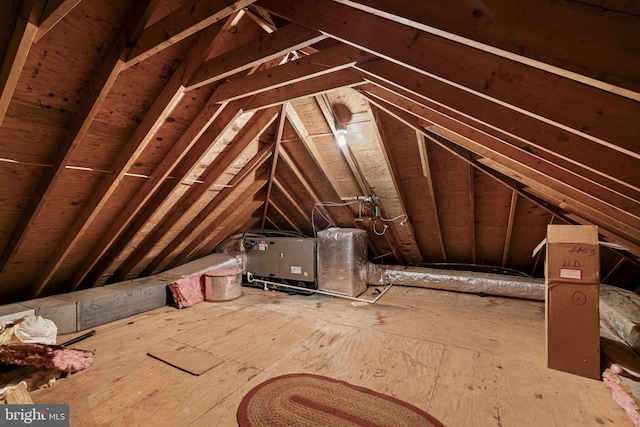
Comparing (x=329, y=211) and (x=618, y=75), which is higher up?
(x=618, y=75)

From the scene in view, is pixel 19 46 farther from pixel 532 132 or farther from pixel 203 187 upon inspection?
pixel 532 132

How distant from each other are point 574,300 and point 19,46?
383 cm

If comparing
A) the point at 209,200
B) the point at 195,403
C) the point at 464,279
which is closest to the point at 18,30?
the point at 195,403

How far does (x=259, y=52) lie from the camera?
1.76 meters

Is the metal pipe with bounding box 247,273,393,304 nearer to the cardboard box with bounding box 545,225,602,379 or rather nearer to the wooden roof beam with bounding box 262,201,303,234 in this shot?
the wooden roof beam with bounding box 262,201,303,234

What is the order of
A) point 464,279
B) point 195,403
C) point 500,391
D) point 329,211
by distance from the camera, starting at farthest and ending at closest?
point 329,211 → point 464,279 → point 500,391 → point 195,403

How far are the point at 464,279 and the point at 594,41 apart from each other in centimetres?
435

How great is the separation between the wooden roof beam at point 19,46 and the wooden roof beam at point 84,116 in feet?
1.22

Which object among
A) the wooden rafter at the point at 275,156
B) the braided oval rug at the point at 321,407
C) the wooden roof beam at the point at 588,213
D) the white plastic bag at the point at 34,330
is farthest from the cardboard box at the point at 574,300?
the white plastic bag at the point at 34,330

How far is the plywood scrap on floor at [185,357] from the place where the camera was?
239cm

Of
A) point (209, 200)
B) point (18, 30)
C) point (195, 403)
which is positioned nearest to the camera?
point (18, 30)

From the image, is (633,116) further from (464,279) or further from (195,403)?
(464,279)

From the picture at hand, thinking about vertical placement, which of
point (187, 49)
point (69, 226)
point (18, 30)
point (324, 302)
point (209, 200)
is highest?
point (187, 49)

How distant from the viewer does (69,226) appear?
2.75 meters
